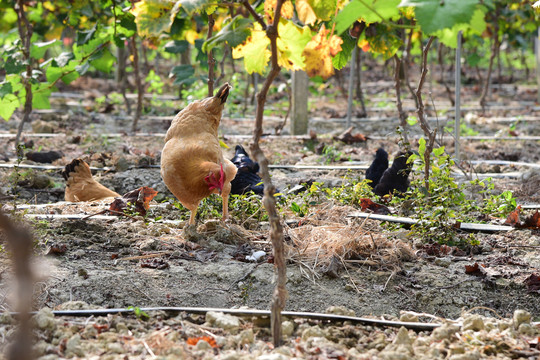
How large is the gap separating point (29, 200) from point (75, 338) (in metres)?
2.86

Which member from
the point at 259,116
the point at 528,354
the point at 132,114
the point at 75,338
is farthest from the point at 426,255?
the point at 132,114

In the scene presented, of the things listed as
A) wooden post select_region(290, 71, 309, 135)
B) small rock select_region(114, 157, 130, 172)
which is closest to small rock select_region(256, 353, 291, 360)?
small rock select_region(114, 157, 130, 172)

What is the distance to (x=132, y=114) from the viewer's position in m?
9.27

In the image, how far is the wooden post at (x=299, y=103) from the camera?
7.29 meters

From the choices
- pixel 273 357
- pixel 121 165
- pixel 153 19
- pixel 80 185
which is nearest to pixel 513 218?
pixel 273 357

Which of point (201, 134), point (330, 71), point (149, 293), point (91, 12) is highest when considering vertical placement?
point (91, 12)

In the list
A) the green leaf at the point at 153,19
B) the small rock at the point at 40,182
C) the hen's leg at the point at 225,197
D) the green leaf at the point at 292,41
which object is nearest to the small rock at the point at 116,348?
the green leaf at the point at 153,19

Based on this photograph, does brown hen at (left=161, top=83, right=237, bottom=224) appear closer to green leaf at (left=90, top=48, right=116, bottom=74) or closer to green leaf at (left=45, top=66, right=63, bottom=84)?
green leaf at (left=90, top=48, right=116, bottom=74)

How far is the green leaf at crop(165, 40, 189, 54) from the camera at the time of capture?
6.19 meters

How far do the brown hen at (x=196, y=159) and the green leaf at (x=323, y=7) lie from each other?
4.46 ft

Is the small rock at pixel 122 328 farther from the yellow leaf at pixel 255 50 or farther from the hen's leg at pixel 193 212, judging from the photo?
the hen's leg at pixel 193 212

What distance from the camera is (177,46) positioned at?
6.34 m

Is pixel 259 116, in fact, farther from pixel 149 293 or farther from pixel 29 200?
pixel 29 200

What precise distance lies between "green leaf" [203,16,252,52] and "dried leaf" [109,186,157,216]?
210 cm
